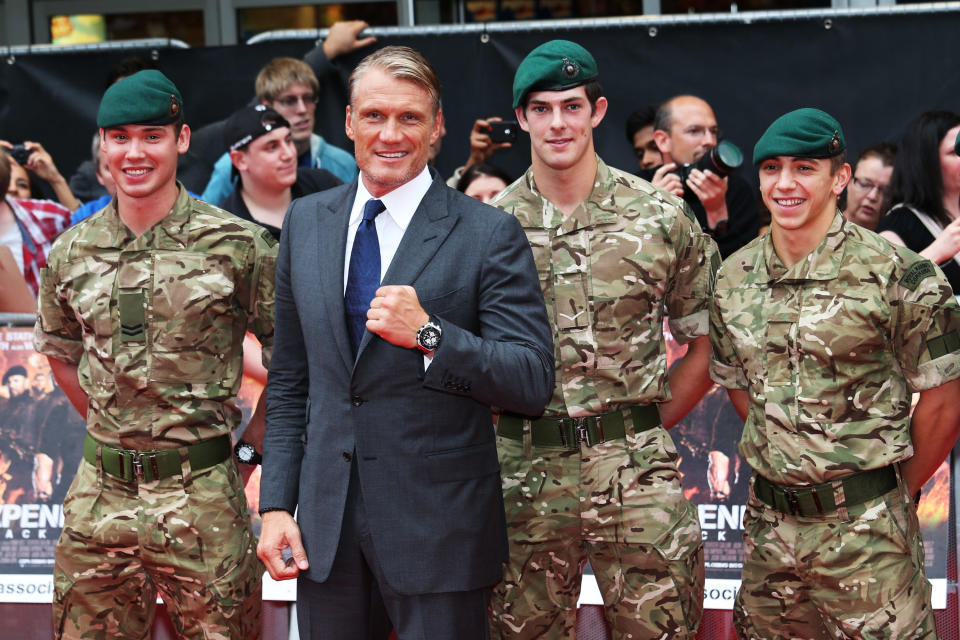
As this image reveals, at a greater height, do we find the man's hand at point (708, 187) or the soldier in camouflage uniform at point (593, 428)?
the man's hand at point (708, 187)

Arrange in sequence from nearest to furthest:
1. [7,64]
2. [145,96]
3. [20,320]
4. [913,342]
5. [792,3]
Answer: [913,342] → [145,96] → [20,320] → [7,64] → [792,3]

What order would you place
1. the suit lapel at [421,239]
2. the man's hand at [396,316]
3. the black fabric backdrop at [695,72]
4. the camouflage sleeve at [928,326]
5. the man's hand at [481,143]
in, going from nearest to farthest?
the man's hand at [396,316] → the suit lapel at [421,239] → the camouflage sleeve at [928,326] → the man's hand at [481,143] → the black fabric backdrop at [695,72]

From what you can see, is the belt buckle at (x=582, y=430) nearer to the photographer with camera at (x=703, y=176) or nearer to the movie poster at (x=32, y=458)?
the photographer with camera at (x=703, y=176)

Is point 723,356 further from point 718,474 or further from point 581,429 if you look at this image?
point 718,474

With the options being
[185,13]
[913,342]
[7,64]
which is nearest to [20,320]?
[7,64]

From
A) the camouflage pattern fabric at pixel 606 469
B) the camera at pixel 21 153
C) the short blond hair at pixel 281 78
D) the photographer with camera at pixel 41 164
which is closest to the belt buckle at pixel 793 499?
the camouflage pattern fabric at pixel 606 469

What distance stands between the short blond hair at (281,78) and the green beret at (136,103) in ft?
6.66

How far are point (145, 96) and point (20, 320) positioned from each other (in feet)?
4.73

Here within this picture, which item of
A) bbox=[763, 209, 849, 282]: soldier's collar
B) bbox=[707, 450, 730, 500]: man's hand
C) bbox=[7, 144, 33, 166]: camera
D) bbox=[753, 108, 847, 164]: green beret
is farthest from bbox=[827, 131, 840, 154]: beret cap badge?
bbox=[7, 144, 33, 166]: camera

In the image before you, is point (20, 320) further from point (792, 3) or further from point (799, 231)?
point (792, 3)

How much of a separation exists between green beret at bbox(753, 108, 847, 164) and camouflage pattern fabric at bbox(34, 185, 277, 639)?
146 centimetres

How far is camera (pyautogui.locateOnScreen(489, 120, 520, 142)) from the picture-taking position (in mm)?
4844

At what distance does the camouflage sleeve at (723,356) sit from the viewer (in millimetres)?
3256

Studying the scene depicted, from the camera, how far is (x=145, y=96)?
3.16m
